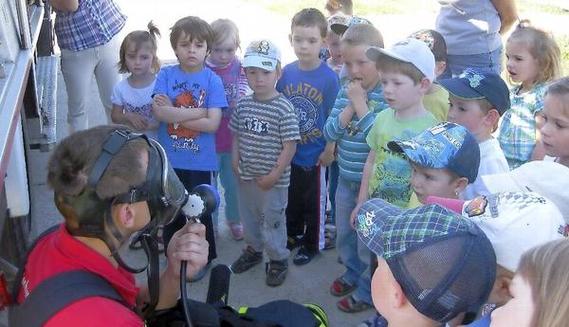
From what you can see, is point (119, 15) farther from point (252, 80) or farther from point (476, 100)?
point (476, 100)

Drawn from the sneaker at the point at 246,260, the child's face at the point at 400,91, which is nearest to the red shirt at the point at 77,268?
the child's face at the point at 400,91

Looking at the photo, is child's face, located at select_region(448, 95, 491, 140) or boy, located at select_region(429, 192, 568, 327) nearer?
boy, located at select_region(429, 192, 568, 327)

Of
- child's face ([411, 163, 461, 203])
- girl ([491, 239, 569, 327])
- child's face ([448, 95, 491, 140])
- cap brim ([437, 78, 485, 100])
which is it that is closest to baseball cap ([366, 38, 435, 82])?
cap brim ([437, 78, 485, 100])

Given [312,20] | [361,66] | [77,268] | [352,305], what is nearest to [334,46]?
[312,20]

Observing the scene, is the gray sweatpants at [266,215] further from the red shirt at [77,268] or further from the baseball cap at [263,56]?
the red shirt at [77,268]

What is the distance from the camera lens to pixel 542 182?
253 cm

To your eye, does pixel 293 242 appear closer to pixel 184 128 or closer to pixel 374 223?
pixel 184 128

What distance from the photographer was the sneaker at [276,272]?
411 cm

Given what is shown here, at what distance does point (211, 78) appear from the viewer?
13.2ft

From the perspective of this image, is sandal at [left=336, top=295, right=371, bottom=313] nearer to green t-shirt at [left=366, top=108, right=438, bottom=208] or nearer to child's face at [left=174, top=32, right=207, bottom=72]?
green t-shirt at [left=366, top=108, right=438, bottom=208]

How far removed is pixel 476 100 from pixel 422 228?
1648 mm

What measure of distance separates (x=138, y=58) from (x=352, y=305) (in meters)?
2.05

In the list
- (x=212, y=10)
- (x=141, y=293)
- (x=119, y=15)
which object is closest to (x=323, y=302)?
(x=141, y=293)

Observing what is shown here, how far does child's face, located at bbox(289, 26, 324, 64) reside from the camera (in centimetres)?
414
